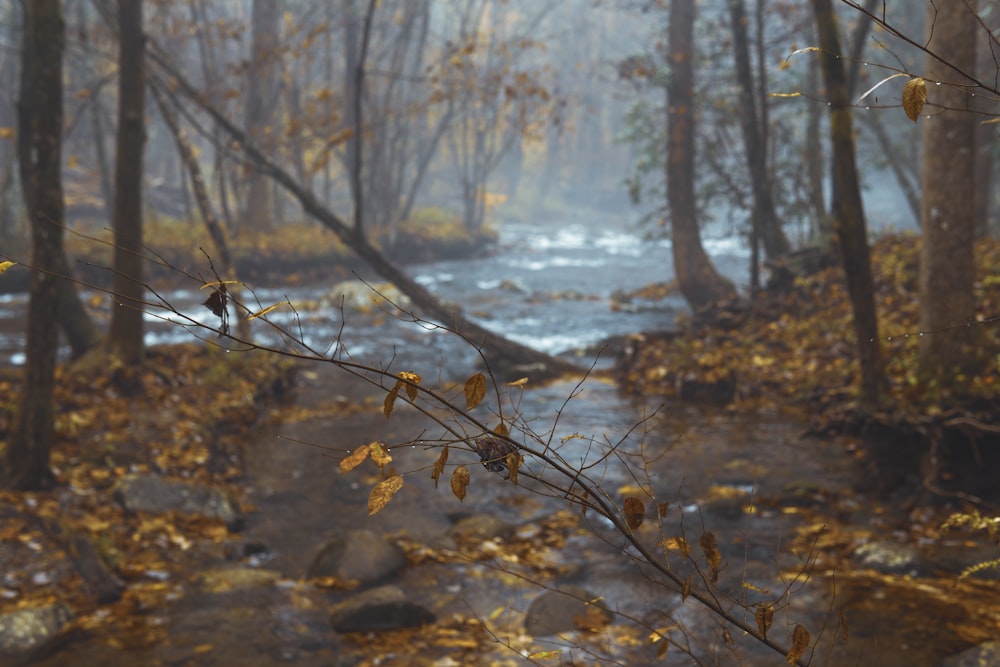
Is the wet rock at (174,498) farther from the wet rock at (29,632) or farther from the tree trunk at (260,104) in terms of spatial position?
the tree trunk at (260,104)

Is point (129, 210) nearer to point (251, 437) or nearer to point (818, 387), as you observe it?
point (251, 437)

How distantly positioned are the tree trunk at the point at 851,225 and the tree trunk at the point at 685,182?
9.94 metres

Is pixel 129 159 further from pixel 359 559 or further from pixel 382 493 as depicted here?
pixel 382 493

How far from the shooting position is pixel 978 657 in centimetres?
415

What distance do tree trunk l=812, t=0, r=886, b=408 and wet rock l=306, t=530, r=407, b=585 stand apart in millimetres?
4121

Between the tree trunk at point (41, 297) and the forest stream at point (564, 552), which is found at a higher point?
the tree trunk at point (41, 297)

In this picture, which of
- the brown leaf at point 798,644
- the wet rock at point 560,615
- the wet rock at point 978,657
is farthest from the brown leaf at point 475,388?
the wet rock at point 978,657

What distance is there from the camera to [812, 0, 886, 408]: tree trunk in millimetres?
6906

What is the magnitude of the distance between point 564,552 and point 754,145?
374 inches

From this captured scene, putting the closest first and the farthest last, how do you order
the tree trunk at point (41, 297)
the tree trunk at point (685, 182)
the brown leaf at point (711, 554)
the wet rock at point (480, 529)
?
the brown leaf at point (711, 554) → the tree trunk at point (41, 297) → the wet rock at point (480, 529) → the tree trunk at point (685, 182)

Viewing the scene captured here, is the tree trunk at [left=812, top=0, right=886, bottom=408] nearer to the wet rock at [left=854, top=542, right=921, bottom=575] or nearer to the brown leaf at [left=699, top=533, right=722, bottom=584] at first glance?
the wet rock at [left=854, top=542, right=921, bottom=575]

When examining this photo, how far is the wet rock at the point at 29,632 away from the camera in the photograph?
14.6 feet

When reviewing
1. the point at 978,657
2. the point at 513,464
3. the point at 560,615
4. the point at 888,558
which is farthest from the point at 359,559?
the point at 513,464

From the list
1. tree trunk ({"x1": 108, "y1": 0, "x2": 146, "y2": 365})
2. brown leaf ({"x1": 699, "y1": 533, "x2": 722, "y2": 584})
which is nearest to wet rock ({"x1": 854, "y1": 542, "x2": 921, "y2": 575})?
brown leaf ({"x1": 699, "y1": 533, "x2": 722, "y2": 584})
